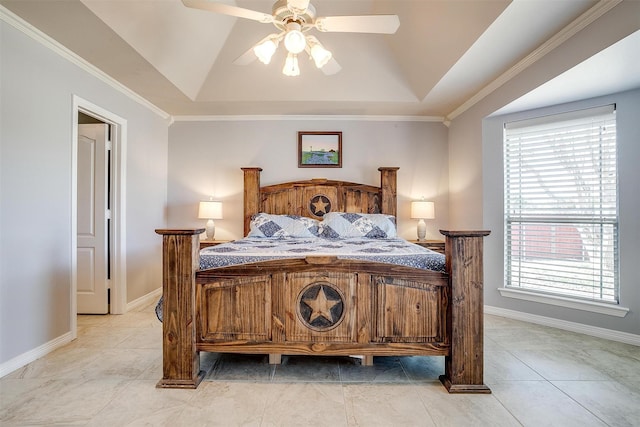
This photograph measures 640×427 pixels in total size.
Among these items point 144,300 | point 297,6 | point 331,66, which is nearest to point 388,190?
point 331,66

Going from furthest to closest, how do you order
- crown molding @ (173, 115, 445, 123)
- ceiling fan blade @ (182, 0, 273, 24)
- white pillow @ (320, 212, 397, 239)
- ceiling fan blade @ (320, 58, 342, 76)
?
1. crown molding @ (173, 115, 445, 123)
2. white pillow @ (320, 212, 397, 239)
3. ceiling fan blade @ (320, 58, 342, 76)
4. ceiling fan blade @ (182, 0, 273, 24)

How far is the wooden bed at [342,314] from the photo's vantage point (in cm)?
187

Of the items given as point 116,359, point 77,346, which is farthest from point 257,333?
point 77,346

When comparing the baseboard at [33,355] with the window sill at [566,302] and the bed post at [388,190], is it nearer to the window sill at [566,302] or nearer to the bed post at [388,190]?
the bed post at [388,190]

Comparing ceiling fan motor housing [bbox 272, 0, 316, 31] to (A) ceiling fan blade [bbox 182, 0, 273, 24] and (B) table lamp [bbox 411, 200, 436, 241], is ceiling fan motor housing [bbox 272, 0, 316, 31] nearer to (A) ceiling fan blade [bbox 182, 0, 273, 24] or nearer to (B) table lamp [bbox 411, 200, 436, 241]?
(A) ceiling fan blade [bbox 182, 0, 273, 24]

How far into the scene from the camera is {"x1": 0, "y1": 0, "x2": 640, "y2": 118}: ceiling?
7.04 feet

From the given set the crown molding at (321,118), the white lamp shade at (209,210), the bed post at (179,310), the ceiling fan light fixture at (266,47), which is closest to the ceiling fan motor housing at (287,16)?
the ceiling fan light fixture at (266,47)

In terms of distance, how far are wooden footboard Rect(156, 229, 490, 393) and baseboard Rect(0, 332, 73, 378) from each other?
1.14 meters

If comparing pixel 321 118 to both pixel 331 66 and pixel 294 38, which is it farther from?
pixel 294 38

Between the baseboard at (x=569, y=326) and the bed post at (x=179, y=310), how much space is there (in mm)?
3120

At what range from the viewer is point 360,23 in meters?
1.93

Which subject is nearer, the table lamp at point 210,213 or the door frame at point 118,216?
the door frame at point 118,216

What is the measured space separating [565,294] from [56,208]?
4.64 meters

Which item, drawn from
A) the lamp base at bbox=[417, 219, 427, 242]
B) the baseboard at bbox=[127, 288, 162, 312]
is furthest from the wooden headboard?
the baseboard at bbox=[127, 288, 162, 312]
